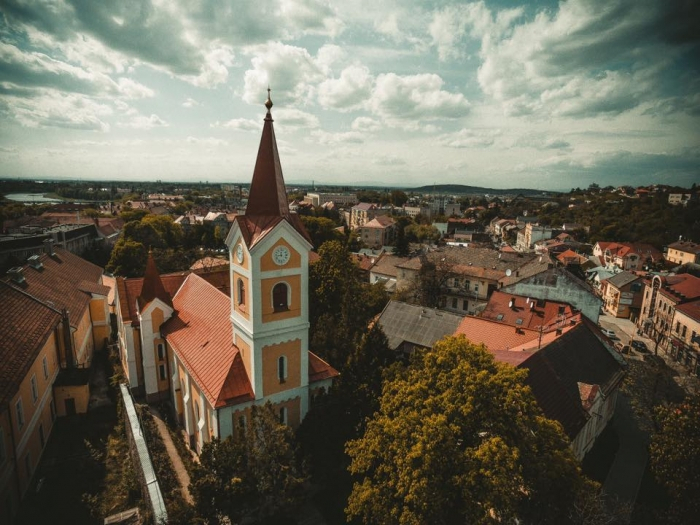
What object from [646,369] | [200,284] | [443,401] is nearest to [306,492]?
[443,401]

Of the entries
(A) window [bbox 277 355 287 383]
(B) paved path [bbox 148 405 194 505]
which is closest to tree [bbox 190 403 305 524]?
(A) window [bbox 277 355 287 383]

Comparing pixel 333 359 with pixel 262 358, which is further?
pixel 333 359

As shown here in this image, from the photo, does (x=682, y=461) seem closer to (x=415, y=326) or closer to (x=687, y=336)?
(x=415, y=326)

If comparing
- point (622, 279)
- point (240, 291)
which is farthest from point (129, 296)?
point (622, 279)

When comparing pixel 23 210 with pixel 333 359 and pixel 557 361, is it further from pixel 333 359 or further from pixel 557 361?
pixel 557 361

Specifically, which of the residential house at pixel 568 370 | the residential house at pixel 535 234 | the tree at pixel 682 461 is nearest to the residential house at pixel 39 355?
the residential house at pixel 568 370

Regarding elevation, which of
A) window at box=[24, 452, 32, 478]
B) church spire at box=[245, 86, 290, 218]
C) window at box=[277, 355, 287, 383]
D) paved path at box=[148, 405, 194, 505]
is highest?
church spire at box=[245, 86, 290, 218]

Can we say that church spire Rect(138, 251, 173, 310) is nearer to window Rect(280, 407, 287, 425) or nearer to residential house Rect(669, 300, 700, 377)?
window Rect(280, 407, 287, 425)
